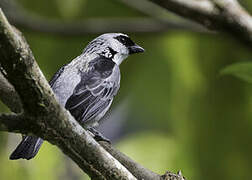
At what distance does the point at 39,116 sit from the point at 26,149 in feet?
3.39

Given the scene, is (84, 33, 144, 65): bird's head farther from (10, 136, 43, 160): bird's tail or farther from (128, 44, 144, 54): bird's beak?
(10, 136, 43, 160): bird's tail

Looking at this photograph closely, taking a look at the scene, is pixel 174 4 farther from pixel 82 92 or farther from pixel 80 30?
pixel 80 30

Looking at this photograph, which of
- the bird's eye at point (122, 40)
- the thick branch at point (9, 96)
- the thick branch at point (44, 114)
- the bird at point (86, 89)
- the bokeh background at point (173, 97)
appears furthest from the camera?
the bird's eye at point (122, 40)

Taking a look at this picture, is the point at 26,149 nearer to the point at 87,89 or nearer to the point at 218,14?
the point at 87,89

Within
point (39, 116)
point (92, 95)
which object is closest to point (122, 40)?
point (92, 95)

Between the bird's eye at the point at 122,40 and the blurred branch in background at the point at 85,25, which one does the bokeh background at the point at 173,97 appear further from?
the bird's eye at the point at 122,40

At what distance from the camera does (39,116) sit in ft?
8.20

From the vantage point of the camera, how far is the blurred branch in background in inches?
198

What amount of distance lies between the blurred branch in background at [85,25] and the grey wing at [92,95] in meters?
0.88

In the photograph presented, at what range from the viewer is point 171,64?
4914 millimetres

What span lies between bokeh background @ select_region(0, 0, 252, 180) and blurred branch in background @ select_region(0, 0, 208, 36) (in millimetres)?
47

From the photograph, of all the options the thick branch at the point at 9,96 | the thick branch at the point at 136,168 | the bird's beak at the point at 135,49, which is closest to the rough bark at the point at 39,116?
the thick branch at the point at 136,168

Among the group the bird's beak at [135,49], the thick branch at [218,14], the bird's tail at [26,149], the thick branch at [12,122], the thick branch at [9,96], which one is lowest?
the bird's tail at [26,149]

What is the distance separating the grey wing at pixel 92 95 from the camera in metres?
3.94
